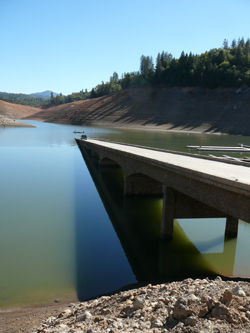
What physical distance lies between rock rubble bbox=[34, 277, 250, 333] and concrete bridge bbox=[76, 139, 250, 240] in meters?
2.37

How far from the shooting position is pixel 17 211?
51.5 ft

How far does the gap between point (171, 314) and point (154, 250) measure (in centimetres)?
682

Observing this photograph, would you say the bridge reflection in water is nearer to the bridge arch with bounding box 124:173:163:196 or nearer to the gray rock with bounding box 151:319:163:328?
the bridge arch with bounding box 124:173:163:196

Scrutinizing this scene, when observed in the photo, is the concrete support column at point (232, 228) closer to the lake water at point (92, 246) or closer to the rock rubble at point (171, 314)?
the lake water at point (92, 246)

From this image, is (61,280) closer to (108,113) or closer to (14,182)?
(14,182)

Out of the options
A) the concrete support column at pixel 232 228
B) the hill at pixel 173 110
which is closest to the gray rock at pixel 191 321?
the concrete support column at pixel 232 228

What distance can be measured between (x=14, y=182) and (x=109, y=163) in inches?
371

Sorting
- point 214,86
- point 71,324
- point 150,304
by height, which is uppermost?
point 214,86

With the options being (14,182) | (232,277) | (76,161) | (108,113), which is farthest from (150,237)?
(108,113)

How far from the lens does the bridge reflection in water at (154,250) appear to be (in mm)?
9766

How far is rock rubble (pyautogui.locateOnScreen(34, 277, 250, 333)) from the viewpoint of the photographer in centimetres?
425

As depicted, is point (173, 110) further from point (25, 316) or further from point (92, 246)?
point (25, 316)

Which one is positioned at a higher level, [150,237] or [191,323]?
[191,323]

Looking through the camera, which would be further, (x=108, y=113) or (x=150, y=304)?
(x=108, y=113)
